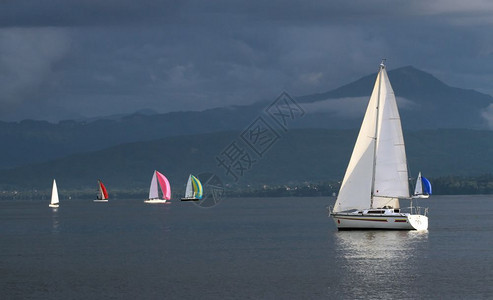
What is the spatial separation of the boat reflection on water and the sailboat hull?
936 mm

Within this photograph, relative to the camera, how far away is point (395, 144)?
9412 centimetres

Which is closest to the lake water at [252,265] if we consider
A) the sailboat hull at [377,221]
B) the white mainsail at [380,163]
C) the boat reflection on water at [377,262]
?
the boat reflection on water at [377,262]

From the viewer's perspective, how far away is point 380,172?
94312 mm

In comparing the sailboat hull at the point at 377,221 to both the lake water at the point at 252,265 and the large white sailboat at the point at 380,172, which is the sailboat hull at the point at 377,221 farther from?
the lake water at the point at 252,265

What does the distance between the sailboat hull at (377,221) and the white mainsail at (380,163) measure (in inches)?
50.7

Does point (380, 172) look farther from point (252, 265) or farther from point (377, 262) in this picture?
point (252, 265)

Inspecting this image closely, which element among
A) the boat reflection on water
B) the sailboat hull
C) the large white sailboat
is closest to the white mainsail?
the large white sailboat

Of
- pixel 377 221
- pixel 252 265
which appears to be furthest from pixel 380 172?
pixel 252 265

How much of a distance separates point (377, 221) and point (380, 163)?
5846mm

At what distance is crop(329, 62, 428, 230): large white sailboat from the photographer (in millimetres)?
93688

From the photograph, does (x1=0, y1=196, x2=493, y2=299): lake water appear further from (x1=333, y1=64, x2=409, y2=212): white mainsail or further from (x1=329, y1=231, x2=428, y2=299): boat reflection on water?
(x1=333, y1=64, x2=409, y2=212): white mainsail

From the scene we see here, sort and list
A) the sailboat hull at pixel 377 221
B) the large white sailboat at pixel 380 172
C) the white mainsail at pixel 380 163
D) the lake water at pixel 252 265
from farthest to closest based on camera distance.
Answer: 1. the white mainsail at pixel 380 163
2. the large white sailboat at pixel 380 172
3. the sailboat hull at pixel 377 221
4. the lake water at pixel 252 265

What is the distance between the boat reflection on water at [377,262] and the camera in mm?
56969

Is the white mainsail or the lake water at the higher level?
the white mainsail
